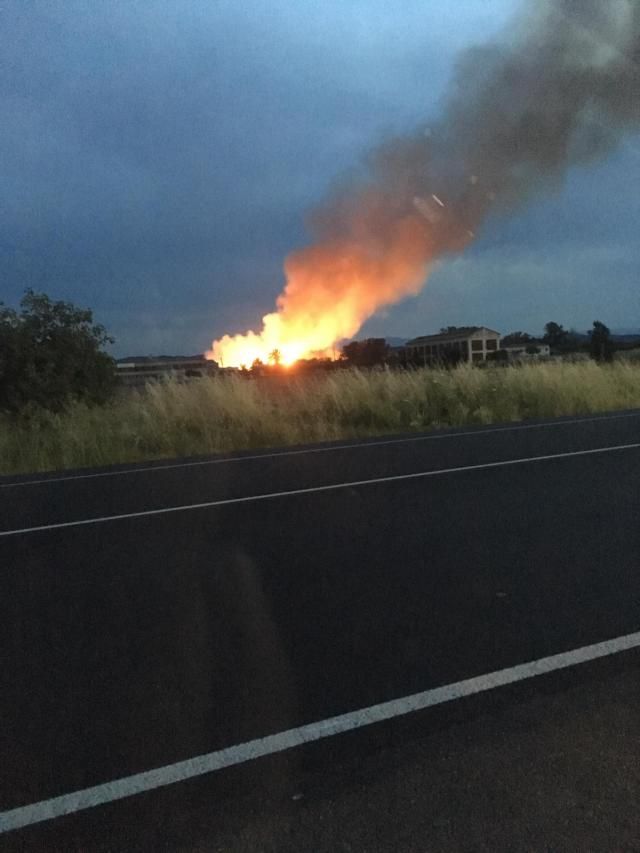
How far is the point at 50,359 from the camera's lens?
1873 cm

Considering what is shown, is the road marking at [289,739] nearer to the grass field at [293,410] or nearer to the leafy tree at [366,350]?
the grass field at [293,410]

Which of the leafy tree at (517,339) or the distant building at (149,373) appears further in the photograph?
the leafy tree at (517,339)

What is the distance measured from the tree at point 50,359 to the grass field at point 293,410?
603 mm

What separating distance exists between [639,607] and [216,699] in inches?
97.5

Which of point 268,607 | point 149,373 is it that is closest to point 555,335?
point 149,373

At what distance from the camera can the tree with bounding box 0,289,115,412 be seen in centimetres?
1838

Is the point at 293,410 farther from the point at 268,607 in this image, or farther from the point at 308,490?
the point at 268,607

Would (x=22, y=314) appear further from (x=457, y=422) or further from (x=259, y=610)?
(x=259, y=610)

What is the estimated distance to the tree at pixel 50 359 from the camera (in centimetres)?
1838

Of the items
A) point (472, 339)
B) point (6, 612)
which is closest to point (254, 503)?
point (6, 612)

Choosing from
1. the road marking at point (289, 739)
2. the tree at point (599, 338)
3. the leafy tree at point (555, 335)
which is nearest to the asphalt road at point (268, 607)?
the road marking at point (289, 739)

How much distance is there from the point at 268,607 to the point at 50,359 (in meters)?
14.7

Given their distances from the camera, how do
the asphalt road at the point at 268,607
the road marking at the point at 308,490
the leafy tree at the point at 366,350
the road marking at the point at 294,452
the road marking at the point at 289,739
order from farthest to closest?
1. the leafy tree at the point at 366,350
2. the road marking at the point at 294,452
3. the road marking at the point at 308,490
4. the asphalt road at the point at 268,607
5. the road marking at the point at 289,739

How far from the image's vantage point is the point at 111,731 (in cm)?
367
